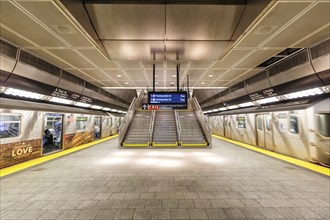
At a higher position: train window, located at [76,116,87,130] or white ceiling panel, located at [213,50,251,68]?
white ceiling panel, located at [213,50,251,68]

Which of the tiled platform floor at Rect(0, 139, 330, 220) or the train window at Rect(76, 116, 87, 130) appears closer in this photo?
the tiled platform floor at Rect(0, 139, 330, 220)

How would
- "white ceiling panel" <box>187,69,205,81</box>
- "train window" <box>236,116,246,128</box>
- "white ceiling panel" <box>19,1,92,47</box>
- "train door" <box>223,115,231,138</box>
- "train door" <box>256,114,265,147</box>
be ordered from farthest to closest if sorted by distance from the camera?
"train door" <box>223,115,231,138</box> → "train window" <box>236,116,246,128</box> → "train door" <box>256,114,265,147</box> → "white ceiling panel" <box>187,69,205,81</box> → "white ceiling panel" <box>19,1,92,47</box>

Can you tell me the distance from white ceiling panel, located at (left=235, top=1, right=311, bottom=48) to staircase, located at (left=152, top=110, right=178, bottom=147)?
6.08 meters

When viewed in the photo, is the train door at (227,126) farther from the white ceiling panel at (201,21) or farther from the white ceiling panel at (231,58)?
the white ceiling panel at (201,21)

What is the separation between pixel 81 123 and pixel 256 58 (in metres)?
9.83

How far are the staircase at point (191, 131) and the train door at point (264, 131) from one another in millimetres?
3096

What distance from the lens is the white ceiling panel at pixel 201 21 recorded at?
2.93 m

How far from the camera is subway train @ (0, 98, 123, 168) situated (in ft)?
16.8

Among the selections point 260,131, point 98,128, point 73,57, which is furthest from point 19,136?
point 260,131

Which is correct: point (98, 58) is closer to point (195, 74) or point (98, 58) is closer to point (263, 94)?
point (195, 74)

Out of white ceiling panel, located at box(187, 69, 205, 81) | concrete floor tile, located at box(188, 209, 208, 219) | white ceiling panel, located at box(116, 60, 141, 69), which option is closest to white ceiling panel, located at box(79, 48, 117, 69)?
white ceiling panel, located at box(116, 60, 141, 69)

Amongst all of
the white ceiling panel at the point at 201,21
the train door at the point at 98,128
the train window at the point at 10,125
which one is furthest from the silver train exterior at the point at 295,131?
the train door at the point at 98,128

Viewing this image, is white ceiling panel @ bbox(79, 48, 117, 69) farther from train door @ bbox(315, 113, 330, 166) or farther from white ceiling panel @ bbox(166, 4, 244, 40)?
train door @ bbox(315, 113, 330, 166)

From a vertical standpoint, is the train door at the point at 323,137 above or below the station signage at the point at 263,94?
below
